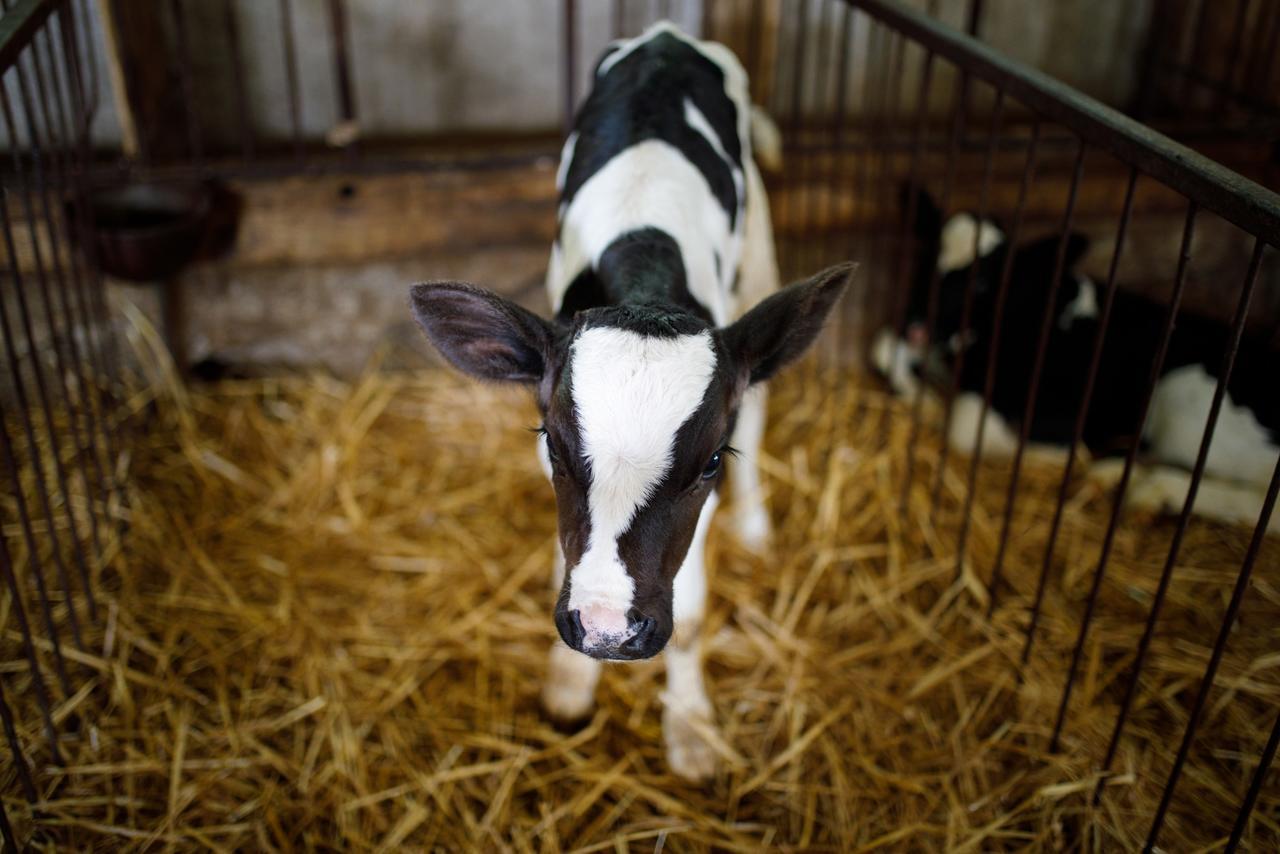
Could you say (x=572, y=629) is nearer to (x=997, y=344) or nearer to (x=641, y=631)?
(x=641, y=631)

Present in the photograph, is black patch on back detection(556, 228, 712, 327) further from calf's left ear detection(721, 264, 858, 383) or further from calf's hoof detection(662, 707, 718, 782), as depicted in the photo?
calf's hoof detection(662, 707, 718, 782)

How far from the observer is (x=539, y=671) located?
3162mm

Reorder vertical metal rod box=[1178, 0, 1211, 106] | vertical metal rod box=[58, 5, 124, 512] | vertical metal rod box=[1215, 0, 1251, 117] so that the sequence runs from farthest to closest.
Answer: vertical metal rod box=[1178, 0, 1211, 106] < vertical metal rod box=[1215, 0, 1251, 117] < vertical metal rod box=[58, 5, 124, 512]

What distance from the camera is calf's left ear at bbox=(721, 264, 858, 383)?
7.23 feet

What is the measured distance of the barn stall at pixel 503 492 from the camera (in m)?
2.68

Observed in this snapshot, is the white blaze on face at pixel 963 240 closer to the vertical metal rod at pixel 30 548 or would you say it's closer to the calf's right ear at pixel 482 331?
the calf's right ear at pixel 482 331

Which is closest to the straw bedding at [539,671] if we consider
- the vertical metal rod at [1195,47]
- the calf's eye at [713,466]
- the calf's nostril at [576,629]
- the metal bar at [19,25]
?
the calf's nostril at [576,629]

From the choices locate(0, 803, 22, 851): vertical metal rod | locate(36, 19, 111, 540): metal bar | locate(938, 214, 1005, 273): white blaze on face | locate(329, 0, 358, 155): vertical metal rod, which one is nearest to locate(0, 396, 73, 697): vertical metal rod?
locate(36, 19, 111, 540): metal bar

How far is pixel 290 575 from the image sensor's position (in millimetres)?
3473

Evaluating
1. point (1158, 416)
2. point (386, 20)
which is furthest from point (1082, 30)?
point (386, 20)

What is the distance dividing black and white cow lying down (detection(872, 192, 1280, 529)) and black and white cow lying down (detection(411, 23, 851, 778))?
119 cm

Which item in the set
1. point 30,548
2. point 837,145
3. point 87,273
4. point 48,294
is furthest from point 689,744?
point 87,273

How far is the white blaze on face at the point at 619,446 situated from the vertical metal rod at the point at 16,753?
1.22 m

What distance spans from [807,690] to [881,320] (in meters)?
2.04
